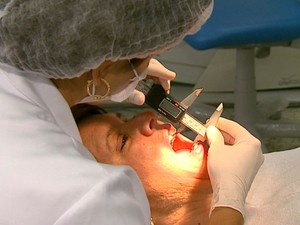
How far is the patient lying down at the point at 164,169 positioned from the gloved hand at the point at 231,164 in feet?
0.25

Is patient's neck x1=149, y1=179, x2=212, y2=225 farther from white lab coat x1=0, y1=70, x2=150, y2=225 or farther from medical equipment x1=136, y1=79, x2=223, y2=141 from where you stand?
white lab coat x1=0, y1=70, x2=150, y2=225

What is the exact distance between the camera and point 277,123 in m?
2.56

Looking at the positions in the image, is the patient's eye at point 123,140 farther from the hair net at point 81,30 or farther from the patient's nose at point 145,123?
the hair net at point 81,30

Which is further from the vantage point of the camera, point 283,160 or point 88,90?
point 283,160

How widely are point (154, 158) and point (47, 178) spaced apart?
0.62 metres

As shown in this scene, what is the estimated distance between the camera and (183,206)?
5.08 feet

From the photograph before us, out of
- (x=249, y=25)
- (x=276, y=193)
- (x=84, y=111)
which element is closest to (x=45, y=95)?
(x=84, y=111)

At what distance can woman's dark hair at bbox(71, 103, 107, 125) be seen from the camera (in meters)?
1.56

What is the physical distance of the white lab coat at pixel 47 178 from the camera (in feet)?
3.12

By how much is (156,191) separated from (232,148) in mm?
244

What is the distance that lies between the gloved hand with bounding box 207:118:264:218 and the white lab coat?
35 centimetres

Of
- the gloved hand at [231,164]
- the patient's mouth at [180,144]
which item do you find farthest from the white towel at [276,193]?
the patient's mouth at [180,144]

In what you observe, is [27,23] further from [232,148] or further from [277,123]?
[277,123]

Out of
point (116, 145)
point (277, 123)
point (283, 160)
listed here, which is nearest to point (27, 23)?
point (116, 145)
